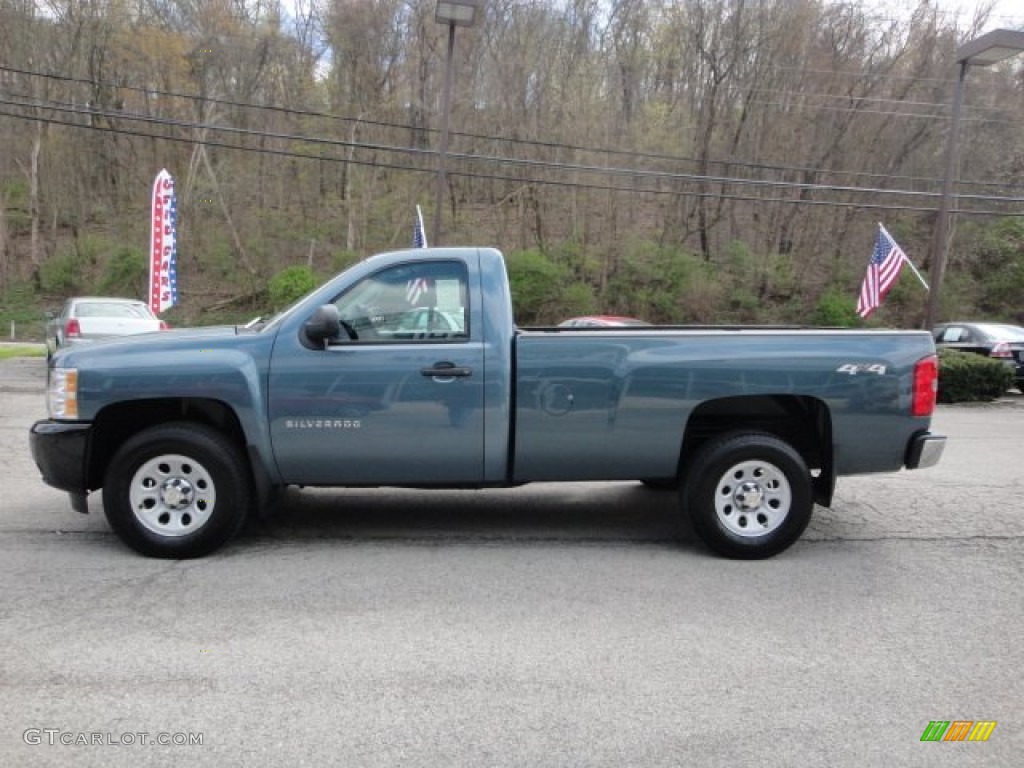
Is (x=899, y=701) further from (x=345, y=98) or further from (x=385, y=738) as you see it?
(x=345, y=98)

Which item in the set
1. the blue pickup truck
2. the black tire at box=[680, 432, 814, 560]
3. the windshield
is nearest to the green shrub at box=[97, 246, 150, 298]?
the windshield

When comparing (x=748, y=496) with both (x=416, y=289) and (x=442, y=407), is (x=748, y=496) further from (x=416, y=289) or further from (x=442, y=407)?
(x=416, y=289)

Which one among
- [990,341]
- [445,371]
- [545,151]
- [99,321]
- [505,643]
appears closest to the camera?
[505,643]

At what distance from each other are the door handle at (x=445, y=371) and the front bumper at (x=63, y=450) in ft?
6.96

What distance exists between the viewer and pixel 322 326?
15.6ft

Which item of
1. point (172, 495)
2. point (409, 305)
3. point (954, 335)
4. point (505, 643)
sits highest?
point (954, 335)

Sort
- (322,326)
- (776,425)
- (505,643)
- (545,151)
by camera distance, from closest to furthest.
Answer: (505,643) < (322,326) < (776,425) < (545,151)

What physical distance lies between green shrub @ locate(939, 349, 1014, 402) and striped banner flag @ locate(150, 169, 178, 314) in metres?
18.0

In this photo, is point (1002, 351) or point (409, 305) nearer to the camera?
point (409, 305)

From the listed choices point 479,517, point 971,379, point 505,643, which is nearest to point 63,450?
point 479,517

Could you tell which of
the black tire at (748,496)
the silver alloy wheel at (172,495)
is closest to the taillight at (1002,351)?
the black tire at (748,496)

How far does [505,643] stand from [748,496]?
211 centimetres

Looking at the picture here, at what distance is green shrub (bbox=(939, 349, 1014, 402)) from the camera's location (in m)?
14.8

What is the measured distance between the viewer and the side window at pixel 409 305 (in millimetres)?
5059
